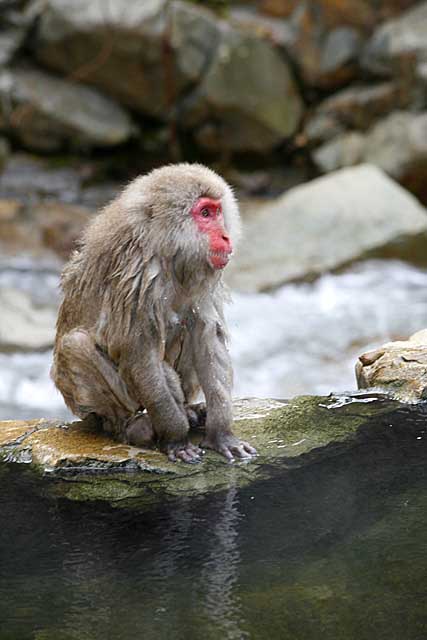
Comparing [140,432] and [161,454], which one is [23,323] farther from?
[161,454]

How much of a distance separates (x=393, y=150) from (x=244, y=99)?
2.35 meters

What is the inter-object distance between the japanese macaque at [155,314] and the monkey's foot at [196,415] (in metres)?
0.19

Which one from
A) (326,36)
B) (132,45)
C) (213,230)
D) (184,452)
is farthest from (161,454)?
(326,36)

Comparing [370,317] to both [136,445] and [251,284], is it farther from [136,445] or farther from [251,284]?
[136,445]

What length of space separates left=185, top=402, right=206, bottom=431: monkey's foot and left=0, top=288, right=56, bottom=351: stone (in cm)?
439

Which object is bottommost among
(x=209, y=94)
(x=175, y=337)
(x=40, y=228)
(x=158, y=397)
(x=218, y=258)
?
(x=158, y=397)

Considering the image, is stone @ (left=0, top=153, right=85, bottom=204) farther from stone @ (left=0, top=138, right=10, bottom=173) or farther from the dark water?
the dark water

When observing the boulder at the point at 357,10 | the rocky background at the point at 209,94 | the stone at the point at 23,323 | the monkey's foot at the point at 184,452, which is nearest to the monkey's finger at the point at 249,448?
the monkey's foot at the point at 184,452

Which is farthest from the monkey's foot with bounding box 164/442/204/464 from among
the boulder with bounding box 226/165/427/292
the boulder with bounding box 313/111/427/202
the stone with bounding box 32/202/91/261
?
the boulder with bounding box 313/111/427/202

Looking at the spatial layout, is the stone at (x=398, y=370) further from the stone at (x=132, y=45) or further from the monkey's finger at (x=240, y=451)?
the stone at (x=132, y=45)

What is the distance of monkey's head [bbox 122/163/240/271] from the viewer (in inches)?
163

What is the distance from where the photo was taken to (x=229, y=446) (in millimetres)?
4254

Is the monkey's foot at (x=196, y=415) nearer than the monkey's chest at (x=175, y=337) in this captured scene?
No

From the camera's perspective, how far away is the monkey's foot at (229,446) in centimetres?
419
